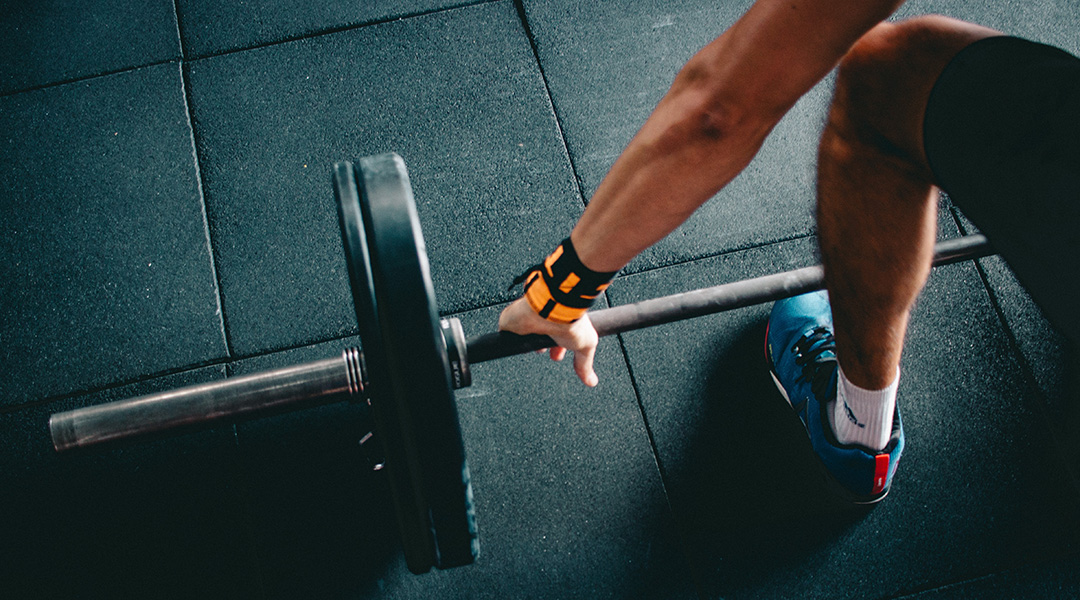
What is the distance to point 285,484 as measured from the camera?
4.00 feet

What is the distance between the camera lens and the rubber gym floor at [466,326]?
3.91ft

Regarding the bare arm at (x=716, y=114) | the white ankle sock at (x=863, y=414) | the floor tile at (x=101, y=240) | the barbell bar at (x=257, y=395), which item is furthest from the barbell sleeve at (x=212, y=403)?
the white ankle sock at (x=863, y=414)

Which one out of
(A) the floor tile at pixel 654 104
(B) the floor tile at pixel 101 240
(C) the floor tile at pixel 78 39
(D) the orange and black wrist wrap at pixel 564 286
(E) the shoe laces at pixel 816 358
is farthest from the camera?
(C) the floor tile at pixel 78 39

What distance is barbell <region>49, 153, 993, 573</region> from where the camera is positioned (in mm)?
→ 664

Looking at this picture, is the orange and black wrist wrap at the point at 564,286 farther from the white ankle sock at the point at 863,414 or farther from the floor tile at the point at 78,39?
the floor tile at the point at 78,39

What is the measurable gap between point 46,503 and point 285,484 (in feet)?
1.43

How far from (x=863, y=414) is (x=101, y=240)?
150 centimetres

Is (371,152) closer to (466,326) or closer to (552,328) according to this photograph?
(466,326)

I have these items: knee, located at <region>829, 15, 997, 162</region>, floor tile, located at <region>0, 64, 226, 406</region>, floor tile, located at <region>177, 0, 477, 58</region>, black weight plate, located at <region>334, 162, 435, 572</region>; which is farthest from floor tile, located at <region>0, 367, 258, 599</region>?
knee, located at <region>829, 15, 997, 162</region>

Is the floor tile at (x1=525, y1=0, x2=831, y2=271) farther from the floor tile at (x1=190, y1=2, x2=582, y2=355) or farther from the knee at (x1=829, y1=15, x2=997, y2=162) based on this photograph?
the knee at (x1=829, y1=15, x2=997, y2=162)

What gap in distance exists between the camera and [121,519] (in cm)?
120

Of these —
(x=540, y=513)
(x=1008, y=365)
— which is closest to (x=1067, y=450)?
(x=1008, y=365)

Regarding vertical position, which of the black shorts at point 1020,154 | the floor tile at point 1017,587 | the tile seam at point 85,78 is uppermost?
the tile seam at point 85,78

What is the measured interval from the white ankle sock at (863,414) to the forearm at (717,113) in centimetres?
51
